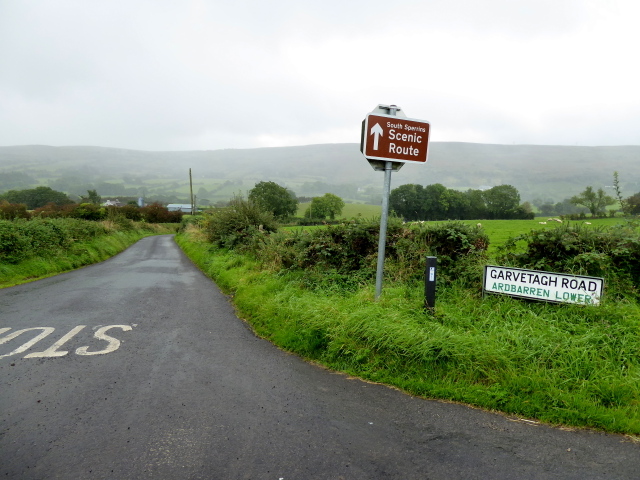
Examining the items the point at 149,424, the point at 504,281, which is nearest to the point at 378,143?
the point at 504,281

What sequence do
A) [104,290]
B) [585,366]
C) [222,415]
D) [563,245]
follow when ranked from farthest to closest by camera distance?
[104,290] → [563,245] → [585,366] → [222,415]

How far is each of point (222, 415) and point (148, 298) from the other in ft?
22.2

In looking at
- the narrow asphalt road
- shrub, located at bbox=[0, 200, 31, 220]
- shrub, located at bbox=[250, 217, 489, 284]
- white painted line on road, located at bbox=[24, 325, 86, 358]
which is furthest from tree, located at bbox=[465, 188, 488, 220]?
white painted line on road, located at bbox=[24, 325, 86, 358]

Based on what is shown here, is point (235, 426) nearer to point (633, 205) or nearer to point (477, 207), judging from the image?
point (633, 205)

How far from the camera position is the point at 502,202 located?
221 feet

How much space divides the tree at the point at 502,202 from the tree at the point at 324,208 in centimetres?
2967

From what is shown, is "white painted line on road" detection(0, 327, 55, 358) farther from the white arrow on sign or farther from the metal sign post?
the white arrow on sign

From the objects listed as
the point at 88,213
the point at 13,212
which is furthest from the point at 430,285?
the point at 88,213

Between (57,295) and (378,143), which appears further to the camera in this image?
(57,295)

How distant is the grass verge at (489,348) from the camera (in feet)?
12.3

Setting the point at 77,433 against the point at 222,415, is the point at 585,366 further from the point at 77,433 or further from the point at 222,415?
the point at 77,433

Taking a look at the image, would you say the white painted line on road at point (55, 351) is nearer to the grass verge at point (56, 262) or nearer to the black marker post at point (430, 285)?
the black marker post at point (430, 285)

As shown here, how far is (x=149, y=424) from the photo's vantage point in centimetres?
355

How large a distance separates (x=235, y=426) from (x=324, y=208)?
8068 centimetres
